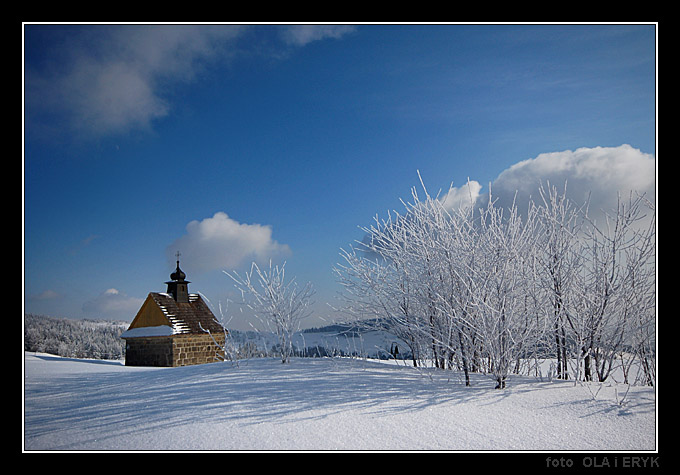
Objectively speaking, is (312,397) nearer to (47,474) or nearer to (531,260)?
(47,474)

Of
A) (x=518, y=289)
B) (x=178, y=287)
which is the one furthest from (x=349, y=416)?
(x=178, y=287)

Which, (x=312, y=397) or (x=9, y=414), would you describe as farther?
(x=312, y=397)

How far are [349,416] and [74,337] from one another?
7727 mm

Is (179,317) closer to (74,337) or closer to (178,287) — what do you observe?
(178,287)

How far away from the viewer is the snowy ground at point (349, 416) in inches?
129

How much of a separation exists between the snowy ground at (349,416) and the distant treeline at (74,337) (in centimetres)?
81

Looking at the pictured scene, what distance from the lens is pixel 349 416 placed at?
3.59 m

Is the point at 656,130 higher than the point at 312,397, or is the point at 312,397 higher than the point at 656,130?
the point at 656,130

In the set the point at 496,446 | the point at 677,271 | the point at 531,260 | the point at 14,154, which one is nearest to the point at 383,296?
the point at 531,260

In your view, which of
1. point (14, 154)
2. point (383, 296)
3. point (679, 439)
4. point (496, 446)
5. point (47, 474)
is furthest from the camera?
point (383, 296)

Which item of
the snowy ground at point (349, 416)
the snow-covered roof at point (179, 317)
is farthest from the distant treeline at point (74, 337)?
the snowy ground at point (349, 416)

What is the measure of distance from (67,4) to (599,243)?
637cm

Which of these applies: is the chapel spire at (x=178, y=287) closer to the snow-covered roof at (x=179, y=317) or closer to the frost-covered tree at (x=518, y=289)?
the snow-covered roof at (x=179, y=317)

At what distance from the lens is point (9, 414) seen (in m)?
3.84
